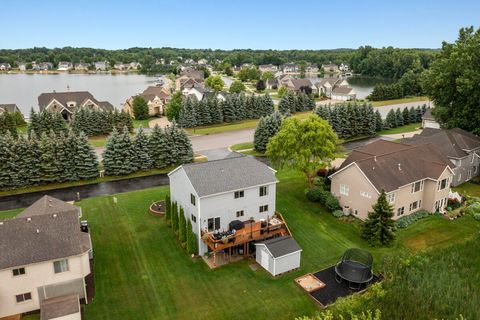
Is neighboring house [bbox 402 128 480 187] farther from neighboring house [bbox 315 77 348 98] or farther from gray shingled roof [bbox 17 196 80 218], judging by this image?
neighboring house [bbox 315 77 348 98]

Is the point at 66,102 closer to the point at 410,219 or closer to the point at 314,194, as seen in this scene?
the point at 314,194

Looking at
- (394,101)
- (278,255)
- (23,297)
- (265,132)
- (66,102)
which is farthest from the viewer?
(394,101)

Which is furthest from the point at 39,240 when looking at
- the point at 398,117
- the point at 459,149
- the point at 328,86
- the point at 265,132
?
the point at 328,86

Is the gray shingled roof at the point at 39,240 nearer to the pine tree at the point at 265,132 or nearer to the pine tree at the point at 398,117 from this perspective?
the pine tree at the point at 265,132

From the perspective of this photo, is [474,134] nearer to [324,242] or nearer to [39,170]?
[324,242]

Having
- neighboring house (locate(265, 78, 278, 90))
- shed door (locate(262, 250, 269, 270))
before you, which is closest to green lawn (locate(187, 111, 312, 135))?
shed door (locate(262, 250, 269, 270))

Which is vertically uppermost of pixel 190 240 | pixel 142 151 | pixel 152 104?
pixel 152 104
